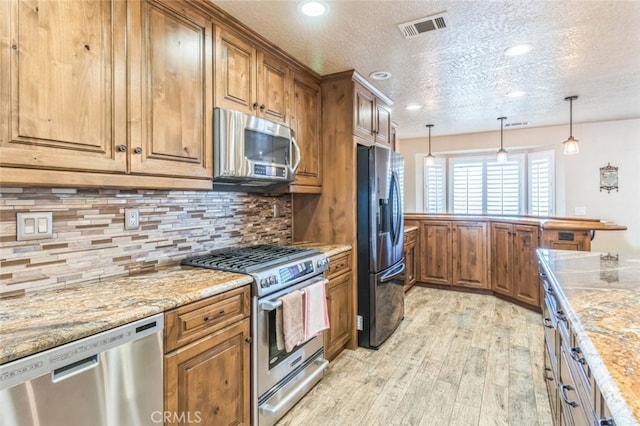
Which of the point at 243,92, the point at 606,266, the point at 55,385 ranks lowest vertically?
the point at 55,385

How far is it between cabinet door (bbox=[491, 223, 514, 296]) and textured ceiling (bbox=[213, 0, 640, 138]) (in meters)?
1.57

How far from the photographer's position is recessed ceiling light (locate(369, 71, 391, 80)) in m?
2.85

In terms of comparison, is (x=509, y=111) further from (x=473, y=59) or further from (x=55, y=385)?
(x=55, y=385)

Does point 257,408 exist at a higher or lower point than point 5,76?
lower

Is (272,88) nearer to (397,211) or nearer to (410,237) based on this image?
(397,211)

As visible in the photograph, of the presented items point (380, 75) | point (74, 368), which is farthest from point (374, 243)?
point (74, 368)

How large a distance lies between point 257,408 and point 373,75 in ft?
8.60

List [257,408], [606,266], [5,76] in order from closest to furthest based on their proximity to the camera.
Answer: [5,76] → [257,408] → [606,266]

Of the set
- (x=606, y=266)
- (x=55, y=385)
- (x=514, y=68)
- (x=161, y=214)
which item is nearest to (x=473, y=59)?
(x=514, y=68)

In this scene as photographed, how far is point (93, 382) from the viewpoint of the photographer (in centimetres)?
111

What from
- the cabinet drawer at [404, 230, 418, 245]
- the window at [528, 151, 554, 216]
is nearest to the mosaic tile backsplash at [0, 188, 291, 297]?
the cabinet drawer at [404, 230, 418, 245]

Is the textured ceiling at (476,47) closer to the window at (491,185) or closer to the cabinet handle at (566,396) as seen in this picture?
the window at (491,185)

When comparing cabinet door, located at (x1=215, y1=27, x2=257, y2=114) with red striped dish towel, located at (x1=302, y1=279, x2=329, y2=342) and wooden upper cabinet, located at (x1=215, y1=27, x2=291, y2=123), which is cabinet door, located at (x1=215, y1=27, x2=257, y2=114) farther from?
red striped dish towel, located at (x1=302, y1=279, x2=329, y2=342)

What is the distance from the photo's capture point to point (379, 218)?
9.64 feet
